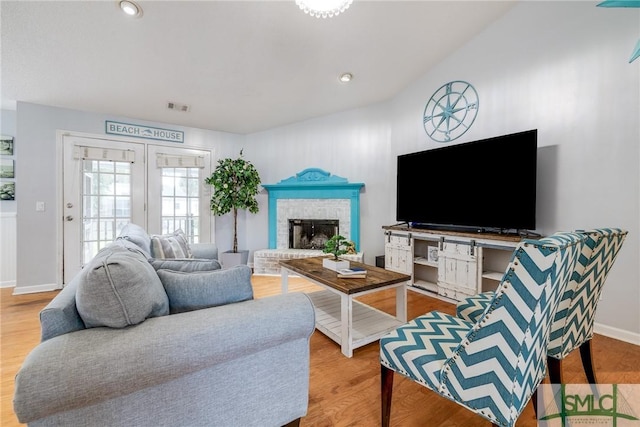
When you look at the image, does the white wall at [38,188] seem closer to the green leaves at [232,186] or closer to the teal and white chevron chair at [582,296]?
the green leaves at [232,186]

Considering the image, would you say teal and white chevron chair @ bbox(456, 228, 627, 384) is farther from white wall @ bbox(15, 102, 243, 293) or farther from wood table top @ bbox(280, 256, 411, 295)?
white wall @ bbox(15, 102, 243, 293)

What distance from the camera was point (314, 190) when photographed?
4680mm

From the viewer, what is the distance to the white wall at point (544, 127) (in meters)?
2.20

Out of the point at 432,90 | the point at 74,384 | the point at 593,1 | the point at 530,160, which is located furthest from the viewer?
the point at 432,90

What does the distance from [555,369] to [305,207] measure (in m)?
3.73

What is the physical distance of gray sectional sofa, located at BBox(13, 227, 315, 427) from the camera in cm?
79

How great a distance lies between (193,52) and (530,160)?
11.2 ft

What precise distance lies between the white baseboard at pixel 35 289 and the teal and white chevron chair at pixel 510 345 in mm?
4675

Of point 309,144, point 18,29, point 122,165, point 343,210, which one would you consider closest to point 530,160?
point 343,210

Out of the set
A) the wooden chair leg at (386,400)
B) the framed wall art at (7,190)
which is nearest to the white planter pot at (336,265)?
the wooden chair leg at (386,400)

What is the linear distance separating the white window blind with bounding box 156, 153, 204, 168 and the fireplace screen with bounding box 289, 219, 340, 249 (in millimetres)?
1830

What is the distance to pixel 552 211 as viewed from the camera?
2.60 meters

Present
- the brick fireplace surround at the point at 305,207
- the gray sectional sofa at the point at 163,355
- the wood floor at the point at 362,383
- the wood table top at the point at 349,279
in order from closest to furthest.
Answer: the gray sectional sofa at the point at 163,355 → the wood floor at the point at 362,383 → the wood table top at the point at 349,279 → the brick fireplace surround at the point at 305,207

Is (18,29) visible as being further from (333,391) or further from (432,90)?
(432,90)
